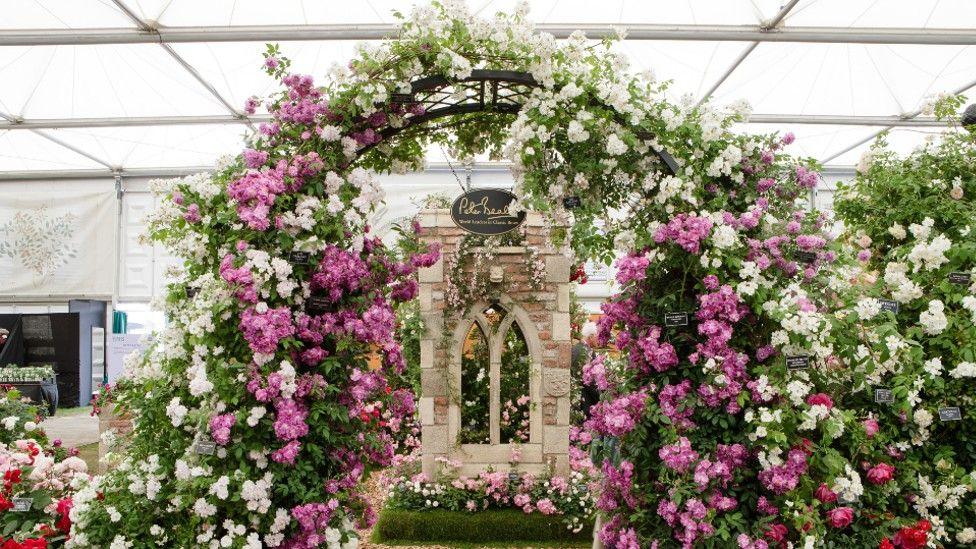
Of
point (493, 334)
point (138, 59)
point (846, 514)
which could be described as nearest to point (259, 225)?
point (846, 514)

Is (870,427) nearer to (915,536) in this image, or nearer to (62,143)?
(915,536)

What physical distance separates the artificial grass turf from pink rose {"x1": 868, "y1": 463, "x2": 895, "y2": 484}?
2.66 meters

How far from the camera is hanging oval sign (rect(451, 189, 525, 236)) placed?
540 cm

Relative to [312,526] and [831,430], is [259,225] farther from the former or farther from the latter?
[831,430]

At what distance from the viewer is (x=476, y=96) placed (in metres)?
3.39

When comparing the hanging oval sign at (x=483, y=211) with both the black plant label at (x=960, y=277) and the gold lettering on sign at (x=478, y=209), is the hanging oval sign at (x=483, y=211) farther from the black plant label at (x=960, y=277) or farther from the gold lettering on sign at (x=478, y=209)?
the black plant label at (x=960, y=277)

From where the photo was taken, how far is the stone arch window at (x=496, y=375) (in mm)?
5602

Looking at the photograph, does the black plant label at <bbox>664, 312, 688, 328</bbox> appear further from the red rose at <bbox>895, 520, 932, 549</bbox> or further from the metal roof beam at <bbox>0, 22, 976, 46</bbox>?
the metal roof beam at <bbox>0, 22, 976, 46</bbox>

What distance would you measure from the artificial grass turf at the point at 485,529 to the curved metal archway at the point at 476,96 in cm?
323

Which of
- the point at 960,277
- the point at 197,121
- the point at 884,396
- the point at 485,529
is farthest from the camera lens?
the point at 197,121

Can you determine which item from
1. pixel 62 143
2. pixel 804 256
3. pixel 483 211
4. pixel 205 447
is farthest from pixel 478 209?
pixel 62 143

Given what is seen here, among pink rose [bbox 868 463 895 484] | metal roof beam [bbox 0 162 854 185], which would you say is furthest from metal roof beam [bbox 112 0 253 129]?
pink rose [bbox 868 463 895 484]

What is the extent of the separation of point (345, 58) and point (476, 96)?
5267 millimetres

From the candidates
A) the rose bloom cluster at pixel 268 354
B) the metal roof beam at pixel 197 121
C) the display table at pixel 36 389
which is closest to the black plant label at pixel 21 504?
the rose bloom cluster at pixel 268 354
